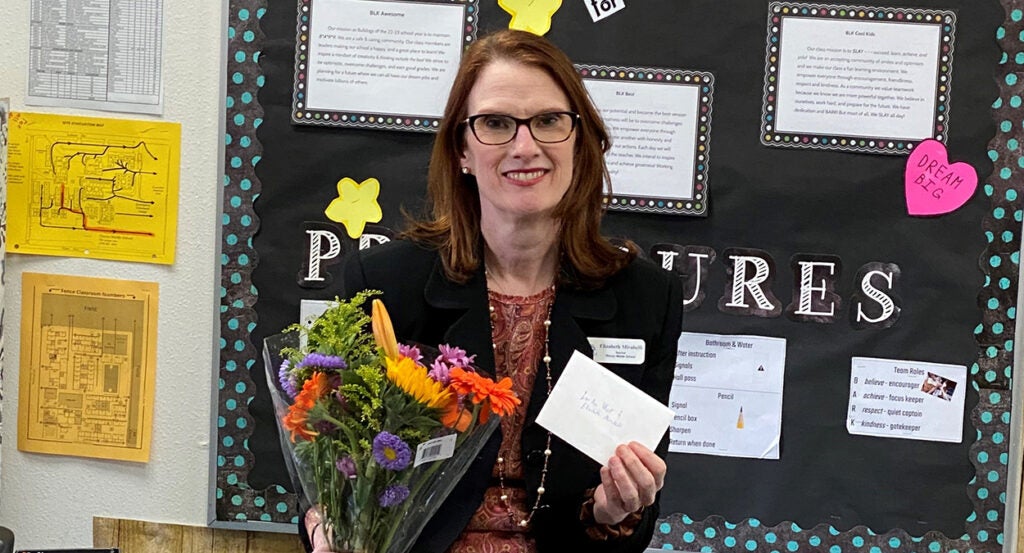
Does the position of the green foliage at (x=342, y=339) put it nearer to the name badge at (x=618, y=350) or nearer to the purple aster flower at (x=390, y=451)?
the purple aster flower at (x=390, y=451)

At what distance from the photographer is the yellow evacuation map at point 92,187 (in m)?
2.04

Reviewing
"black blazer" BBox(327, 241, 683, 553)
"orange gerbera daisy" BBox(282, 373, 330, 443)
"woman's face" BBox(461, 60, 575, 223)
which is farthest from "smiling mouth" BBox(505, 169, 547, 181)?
"orange gerbera daisy" BBox(282, 373, 330, 443)

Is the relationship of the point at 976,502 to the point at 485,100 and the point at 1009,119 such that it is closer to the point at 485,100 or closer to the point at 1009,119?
the point at 1009,119

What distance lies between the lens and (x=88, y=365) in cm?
208

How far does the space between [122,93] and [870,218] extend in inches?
58.4

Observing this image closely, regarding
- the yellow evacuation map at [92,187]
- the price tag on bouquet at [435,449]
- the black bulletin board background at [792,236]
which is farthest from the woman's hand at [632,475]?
the yellow evacuation map at [92,187]

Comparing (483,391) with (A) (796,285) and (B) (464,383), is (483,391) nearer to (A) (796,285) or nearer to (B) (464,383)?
(B) (464,383)

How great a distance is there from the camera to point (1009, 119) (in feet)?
6.26

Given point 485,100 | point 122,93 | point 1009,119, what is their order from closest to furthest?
point 485,100 → point 1009,119 → point 122,93

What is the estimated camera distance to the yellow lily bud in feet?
3.54

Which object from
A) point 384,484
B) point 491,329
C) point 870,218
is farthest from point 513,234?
point 870,218

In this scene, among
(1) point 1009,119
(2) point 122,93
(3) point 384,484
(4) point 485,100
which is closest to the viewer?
(3) point 384,484

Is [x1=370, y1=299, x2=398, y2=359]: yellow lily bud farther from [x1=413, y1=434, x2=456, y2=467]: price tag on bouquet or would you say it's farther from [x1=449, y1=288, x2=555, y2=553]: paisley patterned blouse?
[x1=449, y1=288, x2=555, y2=553]: paisley patterned blouse

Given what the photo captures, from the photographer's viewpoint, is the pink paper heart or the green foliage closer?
the green foliage
